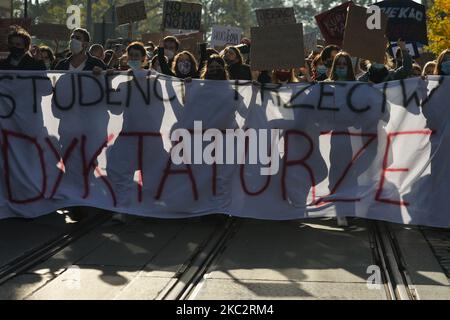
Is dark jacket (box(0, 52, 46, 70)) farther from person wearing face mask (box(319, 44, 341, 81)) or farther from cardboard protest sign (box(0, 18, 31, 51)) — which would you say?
person wearing face mask (box(319, 44, 341, 81))

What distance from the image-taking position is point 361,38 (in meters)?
8.47

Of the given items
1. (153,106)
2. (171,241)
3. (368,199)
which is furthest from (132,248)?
(368,199)

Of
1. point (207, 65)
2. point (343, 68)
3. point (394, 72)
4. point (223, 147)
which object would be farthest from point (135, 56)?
point (394, 72)

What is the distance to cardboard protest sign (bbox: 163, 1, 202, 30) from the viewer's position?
15.2 m

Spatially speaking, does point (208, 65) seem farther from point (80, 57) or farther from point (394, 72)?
point (394, 72)

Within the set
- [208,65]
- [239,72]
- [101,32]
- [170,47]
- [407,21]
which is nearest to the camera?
[208,65]

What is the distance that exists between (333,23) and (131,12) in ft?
17.7

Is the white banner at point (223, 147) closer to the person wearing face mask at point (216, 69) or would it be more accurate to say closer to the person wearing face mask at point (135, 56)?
the person wearing face mask at point (216, 69)

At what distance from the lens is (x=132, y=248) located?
7242 millimetres

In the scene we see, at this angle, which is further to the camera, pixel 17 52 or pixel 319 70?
pixel 319 70

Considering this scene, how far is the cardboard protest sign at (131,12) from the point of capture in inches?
595

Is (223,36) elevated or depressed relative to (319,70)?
elevated

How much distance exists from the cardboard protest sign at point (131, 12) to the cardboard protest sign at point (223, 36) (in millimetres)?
1899
